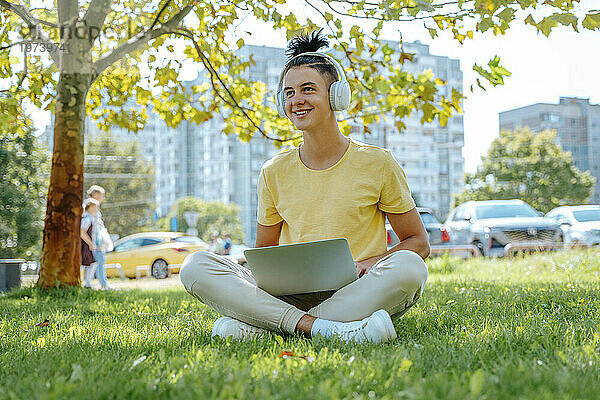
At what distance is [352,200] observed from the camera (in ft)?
11.2

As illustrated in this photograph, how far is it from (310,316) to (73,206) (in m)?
5.03

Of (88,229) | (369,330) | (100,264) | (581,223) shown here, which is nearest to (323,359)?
(369,330)

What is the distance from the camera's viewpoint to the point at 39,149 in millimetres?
23578

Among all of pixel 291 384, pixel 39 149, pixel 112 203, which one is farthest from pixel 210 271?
pixel 112 203

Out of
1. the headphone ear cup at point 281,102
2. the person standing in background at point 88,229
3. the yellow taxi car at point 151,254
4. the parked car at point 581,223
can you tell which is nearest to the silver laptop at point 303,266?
the headphone ear cup at point 281,102

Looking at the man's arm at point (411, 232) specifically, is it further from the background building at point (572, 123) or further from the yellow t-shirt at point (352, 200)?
the background building at point (572, 123)

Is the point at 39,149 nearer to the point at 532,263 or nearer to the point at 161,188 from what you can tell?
the point at 532,263

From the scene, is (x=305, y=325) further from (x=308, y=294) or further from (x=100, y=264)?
(x=100, y=264)

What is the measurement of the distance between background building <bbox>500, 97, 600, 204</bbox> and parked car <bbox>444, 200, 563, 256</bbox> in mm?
93302

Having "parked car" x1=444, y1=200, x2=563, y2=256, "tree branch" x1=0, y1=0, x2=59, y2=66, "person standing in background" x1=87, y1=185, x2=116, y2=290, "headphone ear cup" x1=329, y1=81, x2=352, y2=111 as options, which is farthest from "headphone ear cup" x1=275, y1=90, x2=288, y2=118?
"parked car" x1=444, y1=200, x2=563, y2=256

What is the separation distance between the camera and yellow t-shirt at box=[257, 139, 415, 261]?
343 centimetres

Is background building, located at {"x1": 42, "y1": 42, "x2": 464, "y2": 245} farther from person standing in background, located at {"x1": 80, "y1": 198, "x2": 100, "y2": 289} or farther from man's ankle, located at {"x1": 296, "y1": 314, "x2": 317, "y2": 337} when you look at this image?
man's ankle, located at {"x1": 296, "y1": 314, "x2": 317, "y2": 337}

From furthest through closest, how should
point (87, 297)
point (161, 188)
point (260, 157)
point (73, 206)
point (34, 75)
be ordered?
1. point (161, 188)
2. point (260, 157)
3. point (34, 75)
4. point (73, 206)
5. point (87, 297)

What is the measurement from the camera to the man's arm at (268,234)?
3.76 metres
